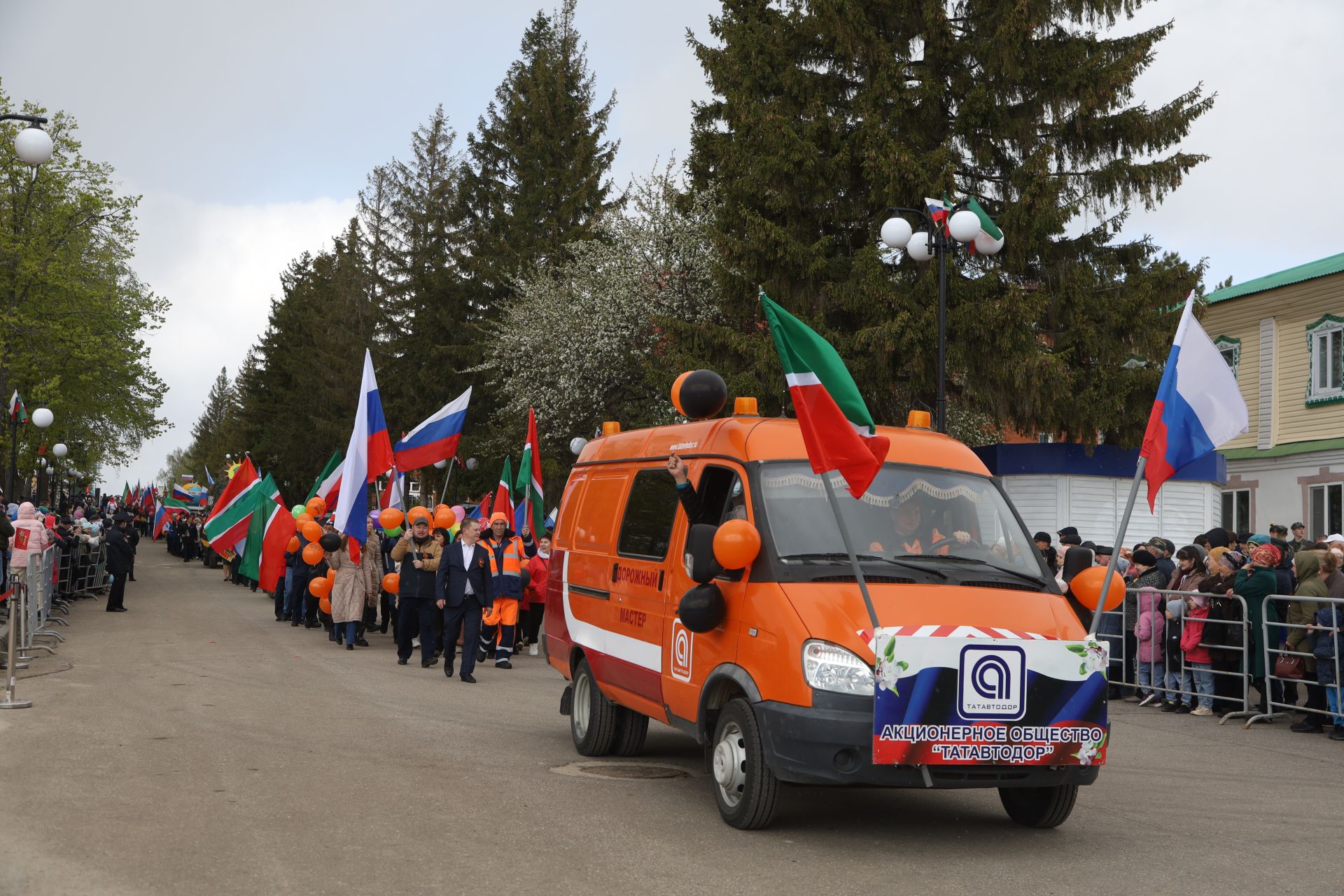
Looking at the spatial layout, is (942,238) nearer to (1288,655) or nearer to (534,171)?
(1288,655)

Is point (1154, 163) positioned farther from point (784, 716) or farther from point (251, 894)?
point (251, 894)

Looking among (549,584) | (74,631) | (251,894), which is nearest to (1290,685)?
(549,584)

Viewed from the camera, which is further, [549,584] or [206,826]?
[549,584]

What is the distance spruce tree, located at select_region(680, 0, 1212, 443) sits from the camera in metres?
24.0

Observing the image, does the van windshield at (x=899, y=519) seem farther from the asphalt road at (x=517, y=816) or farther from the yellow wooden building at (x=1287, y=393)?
the yellow wooden building at (x=1287, y=393)

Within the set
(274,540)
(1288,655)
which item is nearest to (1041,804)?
(1288,655)

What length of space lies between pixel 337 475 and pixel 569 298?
13.1 metres

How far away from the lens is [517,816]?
764cm

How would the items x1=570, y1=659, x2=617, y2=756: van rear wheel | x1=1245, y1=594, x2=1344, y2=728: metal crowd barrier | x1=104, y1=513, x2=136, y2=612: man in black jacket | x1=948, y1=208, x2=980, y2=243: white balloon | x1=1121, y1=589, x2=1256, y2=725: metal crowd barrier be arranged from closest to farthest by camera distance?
1. x1=570, y1=659, x2=617, y2=756: van rear wheel
2. x1=1245, y1=594, x2=1344, y2=728: metal crowd barrier
3. x1=1121, y1=589, x2=1256, y2=725: metal crowd barrier
4. x1=948, y1=208, x2=980, y2=243: white balloon
5. x1=104, y1=513, x2=136, y2=612: man in black jacket

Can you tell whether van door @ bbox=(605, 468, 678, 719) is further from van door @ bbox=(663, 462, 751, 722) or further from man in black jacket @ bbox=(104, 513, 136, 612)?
man in black jacket @ bbox=(104, 513, 136, 612)

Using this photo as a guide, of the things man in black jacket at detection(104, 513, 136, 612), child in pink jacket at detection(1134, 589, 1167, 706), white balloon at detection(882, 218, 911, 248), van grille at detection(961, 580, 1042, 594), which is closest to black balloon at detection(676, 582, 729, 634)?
van grille at detection(961, 580, 1042, 594)

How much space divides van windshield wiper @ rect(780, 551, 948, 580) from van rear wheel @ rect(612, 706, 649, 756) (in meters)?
2.83

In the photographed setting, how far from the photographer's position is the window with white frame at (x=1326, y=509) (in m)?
29.3

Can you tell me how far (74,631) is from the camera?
20938mm
